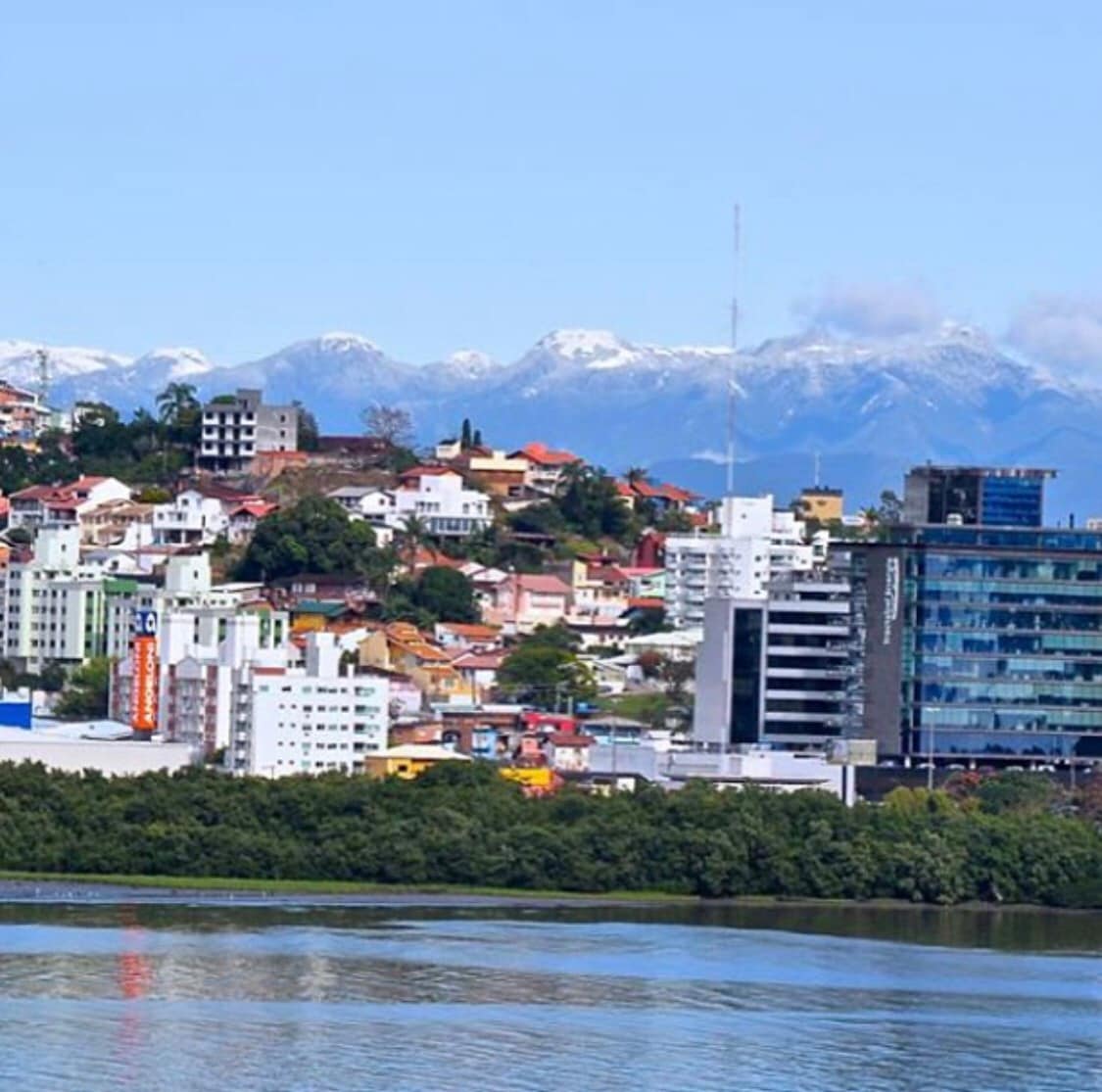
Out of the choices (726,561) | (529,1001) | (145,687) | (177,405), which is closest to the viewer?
(529,1001)

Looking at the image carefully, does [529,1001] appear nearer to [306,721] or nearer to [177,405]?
[306,721]

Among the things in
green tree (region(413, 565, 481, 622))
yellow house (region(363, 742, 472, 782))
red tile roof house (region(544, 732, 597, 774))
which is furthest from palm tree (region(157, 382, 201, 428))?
yellow house (region(363, 742, 472, 782))

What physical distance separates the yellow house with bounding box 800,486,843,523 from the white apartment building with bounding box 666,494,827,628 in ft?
33.1

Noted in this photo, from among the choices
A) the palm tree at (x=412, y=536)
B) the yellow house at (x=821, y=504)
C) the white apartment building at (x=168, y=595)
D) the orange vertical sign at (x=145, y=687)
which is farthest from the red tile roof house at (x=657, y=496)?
the orange vertical sign at (x=145, y=687)

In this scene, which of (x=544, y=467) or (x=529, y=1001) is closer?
(x=529, y=1001)

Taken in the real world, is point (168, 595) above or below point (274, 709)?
above

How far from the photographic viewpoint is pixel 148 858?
161 ft

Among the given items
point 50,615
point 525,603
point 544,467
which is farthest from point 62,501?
point 544,467

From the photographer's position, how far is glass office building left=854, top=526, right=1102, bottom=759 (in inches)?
2259

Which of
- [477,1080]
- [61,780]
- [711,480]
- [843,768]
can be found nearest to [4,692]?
[61,780]

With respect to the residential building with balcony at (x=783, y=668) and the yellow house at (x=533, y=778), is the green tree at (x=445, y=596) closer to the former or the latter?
the residential building with balcony at (x=783, y=668)

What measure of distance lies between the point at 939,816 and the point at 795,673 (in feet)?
24.7

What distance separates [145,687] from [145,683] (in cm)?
7

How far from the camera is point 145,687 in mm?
57500
